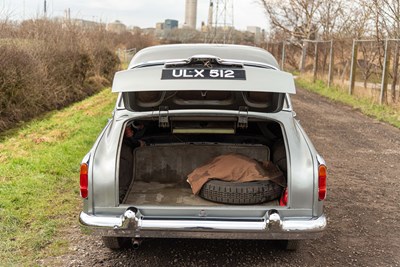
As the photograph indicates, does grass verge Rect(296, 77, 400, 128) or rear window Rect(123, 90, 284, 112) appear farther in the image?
grass verge Rect(296, 77, 400, 128)

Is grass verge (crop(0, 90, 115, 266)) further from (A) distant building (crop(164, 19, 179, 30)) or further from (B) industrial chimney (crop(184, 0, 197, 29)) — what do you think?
(B) industrial chimney (crop(184, 0, 197, 29))

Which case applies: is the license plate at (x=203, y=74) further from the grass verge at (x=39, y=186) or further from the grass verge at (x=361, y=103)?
the grass verge at (x=361, y=103)

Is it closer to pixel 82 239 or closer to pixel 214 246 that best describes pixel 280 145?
pixel 214 246

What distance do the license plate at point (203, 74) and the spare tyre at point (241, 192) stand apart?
0.91 metres

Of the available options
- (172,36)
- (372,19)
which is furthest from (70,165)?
(172,36)

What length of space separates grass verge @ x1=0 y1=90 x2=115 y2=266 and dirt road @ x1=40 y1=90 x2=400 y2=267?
0.28 metres

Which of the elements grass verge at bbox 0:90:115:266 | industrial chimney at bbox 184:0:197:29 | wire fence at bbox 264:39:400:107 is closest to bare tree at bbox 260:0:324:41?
wire fence at bbox 264:39:400:107

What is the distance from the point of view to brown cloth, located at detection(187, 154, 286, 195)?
3.93 metres

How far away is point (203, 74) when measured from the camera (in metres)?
3.62

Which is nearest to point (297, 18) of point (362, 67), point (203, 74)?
point (362, 67)

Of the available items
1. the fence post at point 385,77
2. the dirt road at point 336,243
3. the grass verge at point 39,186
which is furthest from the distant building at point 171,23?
the dirt road at point 336,243

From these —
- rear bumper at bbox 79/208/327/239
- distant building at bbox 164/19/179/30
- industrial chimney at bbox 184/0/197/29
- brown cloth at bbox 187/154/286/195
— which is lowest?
rear bumper at bbox 79/208/327/239

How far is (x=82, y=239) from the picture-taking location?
4242 millimetres

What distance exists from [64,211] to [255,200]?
2.32 metres
